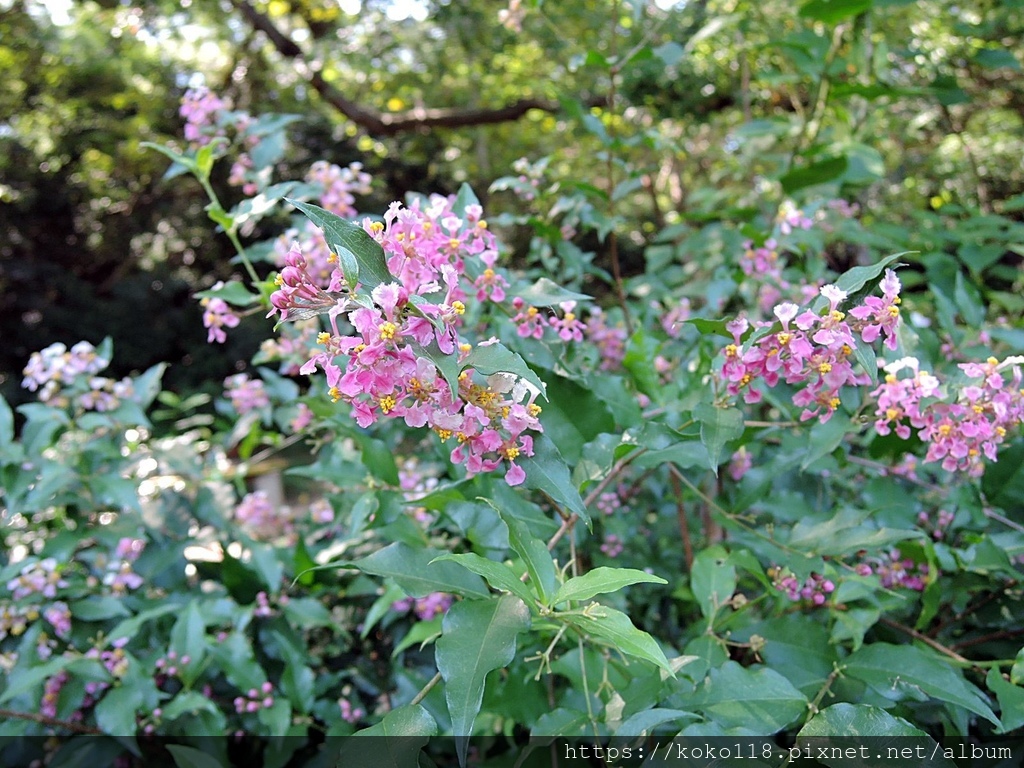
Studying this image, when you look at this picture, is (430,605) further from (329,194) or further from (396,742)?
(329,194)

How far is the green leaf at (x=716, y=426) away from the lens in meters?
0.84

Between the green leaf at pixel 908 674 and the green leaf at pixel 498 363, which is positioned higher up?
the green leaf at pixel 498 363

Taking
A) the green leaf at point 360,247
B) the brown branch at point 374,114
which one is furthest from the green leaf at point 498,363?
the brown branch at point 374,114

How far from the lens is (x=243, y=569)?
1518 millimetres

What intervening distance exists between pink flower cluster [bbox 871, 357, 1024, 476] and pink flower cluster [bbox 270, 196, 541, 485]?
1.49ft

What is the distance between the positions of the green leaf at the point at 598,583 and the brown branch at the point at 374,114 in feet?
14.5

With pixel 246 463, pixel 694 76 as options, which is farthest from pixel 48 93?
pixel 246 463

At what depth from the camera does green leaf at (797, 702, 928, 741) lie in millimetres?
715

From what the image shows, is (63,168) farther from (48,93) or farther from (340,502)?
→ (340,502)

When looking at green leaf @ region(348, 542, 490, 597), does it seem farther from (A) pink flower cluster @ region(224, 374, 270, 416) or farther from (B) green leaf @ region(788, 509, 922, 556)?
(A) pink flower cluster @ region(224, 374, 270, 416)

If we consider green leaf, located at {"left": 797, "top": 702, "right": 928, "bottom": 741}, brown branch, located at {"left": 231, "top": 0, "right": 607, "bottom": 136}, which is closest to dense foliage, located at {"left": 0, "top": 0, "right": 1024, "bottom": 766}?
green leaf, located at {"left": 797, "top": 702, "right": 928, "bottom": 741}

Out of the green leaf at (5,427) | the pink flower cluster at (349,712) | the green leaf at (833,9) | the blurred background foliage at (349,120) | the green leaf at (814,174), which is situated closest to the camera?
the pink flower cluster at (349,712)

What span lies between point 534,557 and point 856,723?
13.5 inches

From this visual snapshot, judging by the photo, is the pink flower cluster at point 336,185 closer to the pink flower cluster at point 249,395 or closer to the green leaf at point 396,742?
the pink flower cluster at point 249,395
